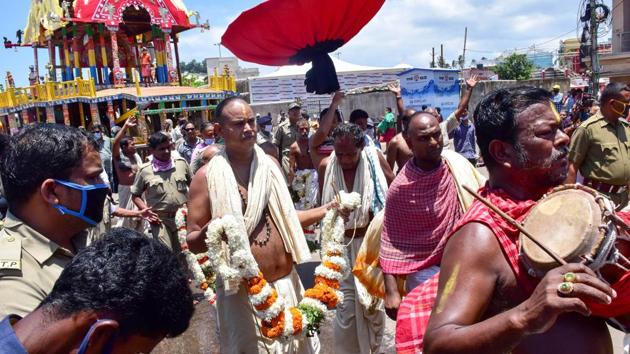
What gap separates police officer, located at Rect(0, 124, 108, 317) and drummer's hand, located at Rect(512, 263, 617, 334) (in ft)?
5.29

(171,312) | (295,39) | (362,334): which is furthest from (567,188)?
(362,334)

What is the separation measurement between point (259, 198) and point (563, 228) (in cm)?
224

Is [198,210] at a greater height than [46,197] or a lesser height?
lesser

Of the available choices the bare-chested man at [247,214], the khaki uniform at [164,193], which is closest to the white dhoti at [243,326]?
the bare-chested man at [247,214]

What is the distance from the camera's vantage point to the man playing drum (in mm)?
1488

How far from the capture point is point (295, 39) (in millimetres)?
4012

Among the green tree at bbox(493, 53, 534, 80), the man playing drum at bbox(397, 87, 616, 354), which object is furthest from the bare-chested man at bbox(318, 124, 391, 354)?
the green tree at bbox(493, 53, 534, 80)

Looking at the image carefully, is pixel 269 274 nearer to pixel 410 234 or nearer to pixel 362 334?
pixel 410 234

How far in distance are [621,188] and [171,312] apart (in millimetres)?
5093

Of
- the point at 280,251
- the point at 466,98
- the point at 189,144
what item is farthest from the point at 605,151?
the point at 189,144

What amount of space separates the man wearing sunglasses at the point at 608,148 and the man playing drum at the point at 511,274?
3.65 meters

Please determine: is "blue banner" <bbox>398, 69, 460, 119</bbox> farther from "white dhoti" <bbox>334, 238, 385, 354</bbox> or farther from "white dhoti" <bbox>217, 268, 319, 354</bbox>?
"white dhoti" <bbox>217, 268, 319, 354</bbox>

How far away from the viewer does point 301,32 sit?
3906mm

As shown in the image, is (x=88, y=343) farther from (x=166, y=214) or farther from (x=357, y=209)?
(x=166, y=214)
